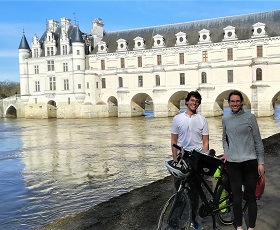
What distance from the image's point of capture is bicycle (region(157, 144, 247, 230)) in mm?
4129

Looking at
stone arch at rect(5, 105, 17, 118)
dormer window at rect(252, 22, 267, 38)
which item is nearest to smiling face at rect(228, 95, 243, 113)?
dormer window at rect(252, 22, 267, 38)

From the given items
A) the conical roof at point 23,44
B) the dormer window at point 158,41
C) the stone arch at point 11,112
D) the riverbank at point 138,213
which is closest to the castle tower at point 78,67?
the conical roof at point 23,44

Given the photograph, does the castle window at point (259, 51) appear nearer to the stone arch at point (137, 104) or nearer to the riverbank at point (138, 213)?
the stone arch at point (137, 104)

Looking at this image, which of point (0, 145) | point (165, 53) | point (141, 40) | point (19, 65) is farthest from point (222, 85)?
point (19, 65)

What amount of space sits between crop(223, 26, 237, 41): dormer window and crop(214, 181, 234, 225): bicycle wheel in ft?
123

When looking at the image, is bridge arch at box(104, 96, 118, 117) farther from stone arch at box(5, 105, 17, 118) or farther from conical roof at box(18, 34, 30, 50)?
stone arch at box(5, 105, 17, 118)

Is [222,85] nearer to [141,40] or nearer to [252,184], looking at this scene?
[141,40]

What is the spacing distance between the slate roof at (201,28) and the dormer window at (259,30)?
0.83 m

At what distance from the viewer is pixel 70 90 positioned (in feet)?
159

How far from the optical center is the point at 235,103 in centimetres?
431

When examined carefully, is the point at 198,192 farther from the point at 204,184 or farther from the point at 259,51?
the point at 259,51

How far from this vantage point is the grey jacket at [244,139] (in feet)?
14.0

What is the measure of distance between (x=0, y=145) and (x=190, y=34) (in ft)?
96.4

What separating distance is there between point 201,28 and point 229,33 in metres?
4.57
